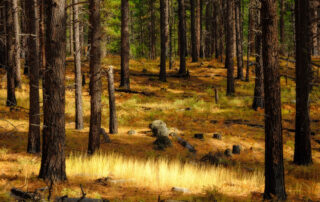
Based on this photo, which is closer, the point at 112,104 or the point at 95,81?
the point at 95,81

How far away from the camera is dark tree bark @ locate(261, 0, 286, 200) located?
675cm

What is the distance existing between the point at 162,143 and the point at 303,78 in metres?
5.76

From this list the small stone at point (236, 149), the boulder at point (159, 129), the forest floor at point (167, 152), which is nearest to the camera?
the forest floor at point (167, 152)

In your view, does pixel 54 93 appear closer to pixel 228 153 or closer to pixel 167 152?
pixel 167 152

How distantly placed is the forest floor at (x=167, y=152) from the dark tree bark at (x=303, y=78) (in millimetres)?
507

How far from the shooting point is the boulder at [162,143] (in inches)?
482

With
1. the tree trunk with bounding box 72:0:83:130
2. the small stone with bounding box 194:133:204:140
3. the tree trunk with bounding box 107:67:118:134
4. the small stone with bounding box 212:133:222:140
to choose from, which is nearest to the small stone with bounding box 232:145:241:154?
the small stone with bounding box 212:133:222:140

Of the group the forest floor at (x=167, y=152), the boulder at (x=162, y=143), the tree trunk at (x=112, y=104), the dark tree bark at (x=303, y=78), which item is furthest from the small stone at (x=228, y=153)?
the tree trunk at (x=112, y=104)

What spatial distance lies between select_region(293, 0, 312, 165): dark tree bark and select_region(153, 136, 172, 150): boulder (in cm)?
481

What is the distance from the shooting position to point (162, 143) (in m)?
12.4

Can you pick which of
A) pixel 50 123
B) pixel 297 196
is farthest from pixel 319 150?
pixel 50 123

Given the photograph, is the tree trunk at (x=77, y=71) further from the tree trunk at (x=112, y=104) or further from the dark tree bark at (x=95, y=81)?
the dark tree bark at (x=95, y=81)

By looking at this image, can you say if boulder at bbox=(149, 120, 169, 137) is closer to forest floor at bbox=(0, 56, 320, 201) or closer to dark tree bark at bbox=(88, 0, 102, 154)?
forest floor at bbox=(0, 56, 320, 201)

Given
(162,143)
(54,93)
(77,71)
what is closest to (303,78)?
(162,143)
